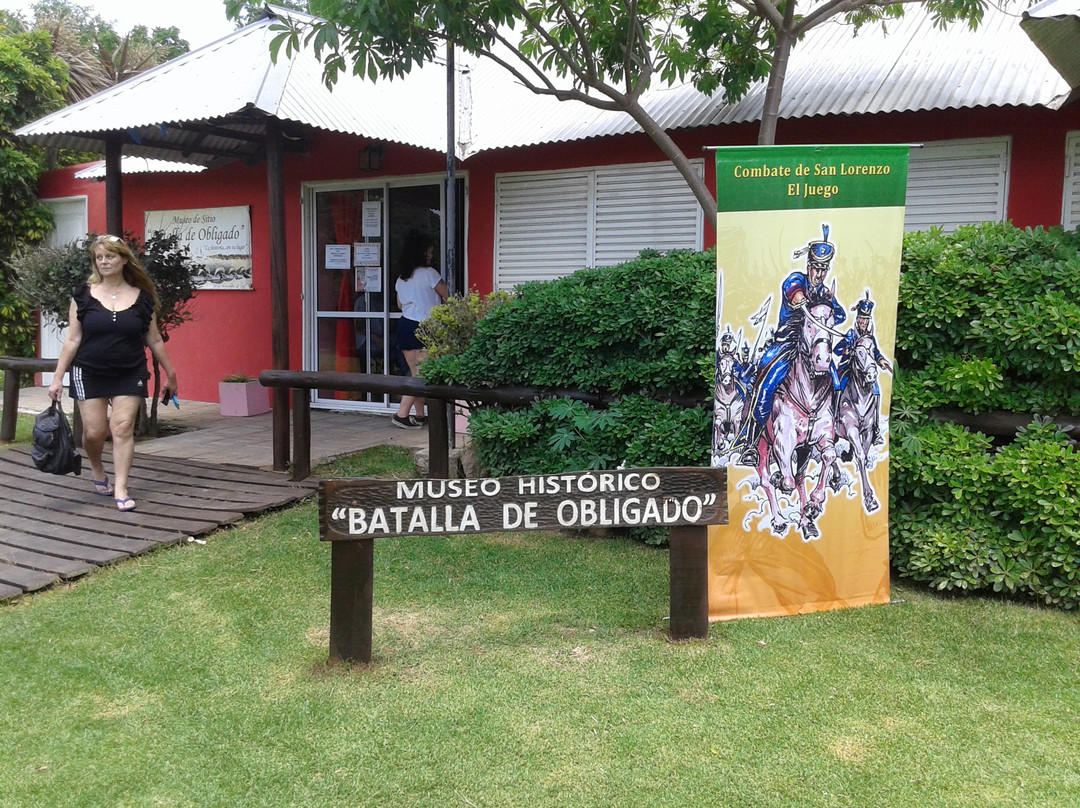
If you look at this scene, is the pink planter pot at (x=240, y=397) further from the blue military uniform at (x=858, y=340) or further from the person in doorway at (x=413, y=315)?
the blue military uniform at (x=858, y=340)

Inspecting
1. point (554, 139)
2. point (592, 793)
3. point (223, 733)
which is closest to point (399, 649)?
point (223, 733)

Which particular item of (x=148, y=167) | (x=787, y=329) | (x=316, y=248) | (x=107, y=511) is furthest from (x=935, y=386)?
(x=148, y=167)

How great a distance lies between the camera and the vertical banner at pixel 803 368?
13.4 feet

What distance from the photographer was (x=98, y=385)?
5957 mm

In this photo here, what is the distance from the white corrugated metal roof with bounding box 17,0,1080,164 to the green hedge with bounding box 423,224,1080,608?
2.17 metres

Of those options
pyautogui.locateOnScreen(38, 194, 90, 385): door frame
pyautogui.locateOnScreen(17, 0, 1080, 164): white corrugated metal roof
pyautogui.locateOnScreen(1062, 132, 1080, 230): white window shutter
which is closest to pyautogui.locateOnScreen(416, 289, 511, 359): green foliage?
pyautogui.locateOnScreen(17, 0, 1080, 164): white corrugated metal roof

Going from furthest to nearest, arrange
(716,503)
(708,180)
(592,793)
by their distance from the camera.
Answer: (708,180)
(716,503)
(592,793)

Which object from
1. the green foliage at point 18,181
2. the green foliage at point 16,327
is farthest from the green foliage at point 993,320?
the green foliage at point 16,327

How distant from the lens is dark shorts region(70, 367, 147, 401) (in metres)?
5.95

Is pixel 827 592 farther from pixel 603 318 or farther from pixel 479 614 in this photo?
pixel 603 318

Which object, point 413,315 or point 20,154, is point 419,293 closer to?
point 413,315

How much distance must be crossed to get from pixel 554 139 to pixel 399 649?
5257 mm

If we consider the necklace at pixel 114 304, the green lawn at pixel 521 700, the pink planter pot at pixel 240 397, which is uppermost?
the necklace at pixel 114 304

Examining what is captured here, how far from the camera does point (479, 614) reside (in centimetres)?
440
